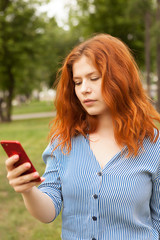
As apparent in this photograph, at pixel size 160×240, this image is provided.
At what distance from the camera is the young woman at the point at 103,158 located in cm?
170

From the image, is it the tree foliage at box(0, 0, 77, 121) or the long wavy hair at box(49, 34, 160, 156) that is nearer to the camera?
the long wavy hair at box(49, 34, 160, 156)

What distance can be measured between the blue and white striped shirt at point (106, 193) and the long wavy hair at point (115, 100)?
0.09m

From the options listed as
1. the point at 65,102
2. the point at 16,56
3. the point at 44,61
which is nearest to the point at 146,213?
the point at 65,102

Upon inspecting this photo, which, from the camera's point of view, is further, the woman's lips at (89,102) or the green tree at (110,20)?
the green tree at (110,20)

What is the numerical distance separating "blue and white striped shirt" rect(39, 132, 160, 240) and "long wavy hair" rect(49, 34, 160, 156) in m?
0.09

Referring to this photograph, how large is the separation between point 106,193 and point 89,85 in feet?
2.09

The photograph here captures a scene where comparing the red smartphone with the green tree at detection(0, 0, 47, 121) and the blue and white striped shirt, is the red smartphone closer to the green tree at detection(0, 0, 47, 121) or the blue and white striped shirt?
the blue and white striped shirt

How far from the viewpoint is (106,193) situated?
1689 millimetres

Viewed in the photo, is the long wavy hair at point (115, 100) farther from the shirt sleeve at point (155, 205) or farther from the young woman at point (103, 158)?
the shirt sleeve at point (155, 205)

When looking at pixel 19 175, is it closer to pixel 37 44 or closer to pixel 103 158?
pixel 103 158

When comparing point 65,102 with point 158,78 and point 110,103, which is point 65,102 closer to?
point 110,103

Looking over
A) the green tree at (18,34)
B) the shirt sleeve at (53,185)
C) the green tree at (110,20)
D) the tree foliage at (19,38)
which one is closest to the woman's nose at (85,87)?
the shirt sleeve at (53,185)

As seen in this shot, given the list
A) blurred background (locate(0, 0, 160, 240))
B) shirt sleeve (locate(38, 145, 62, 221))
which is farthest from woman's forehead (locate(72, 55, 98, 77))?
blurred background (locate(0, 0, 160, 240))

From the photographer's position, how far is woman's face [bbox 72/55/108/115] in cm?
184
